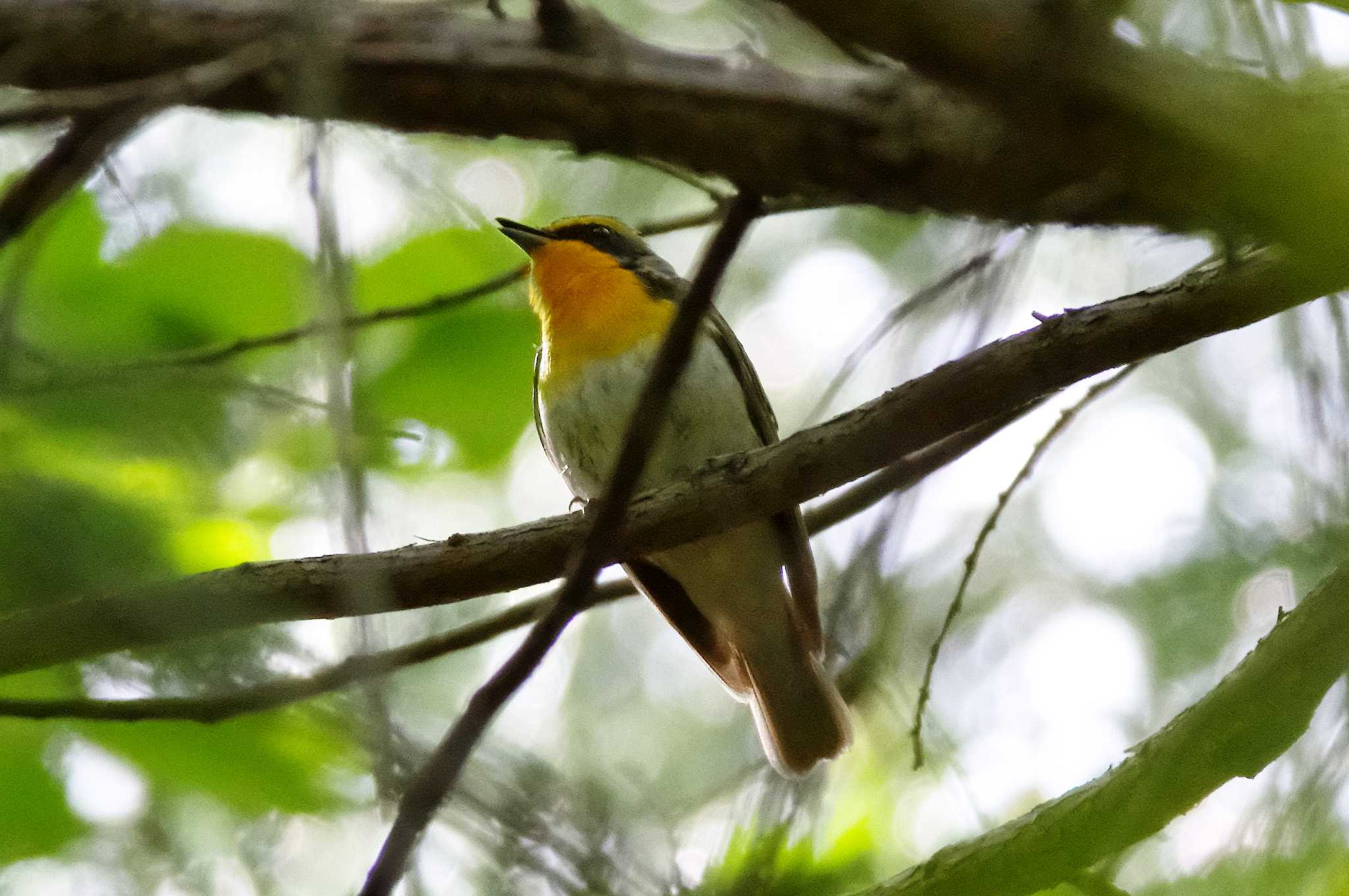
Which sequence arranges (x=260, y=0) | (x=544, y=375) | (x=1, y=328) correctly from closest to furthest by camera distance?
1. (x=1, y=328)
2. (x=260, y=0)
3. (x=544, y=375)

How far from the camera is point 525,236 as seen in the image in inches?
206

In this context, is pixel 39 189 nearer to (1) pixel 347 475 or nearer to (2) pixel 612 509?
(2) pixel 612 509

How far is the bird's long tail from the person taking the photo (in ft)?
15.3

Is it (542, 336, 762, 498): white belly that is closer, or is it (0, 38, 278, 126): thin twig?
(0, 38, 278, 126): thin twig

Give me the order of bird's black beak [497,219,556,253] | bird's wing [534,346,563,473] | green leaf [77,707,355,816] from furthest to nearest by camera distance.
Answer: bird's black beak [497,219,556,253], bird's wing [534,346,563,473], green leaf [77,707,355,816]

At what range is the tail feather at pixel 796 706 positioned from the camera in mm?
4672

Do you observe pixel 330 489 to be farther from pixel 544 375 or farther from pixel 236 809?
pixel 544 375

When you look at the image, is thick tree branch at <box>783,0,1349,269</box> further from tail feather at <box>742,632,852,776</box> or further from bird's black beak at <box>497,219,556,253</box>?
bird's black beak at <box>497,219,556,253</box>

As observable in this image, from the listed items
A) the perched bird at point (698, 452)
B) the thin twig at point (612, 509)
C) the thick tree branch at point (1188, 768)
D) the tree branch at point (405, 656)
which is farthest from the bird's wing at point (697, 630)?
the thin twig at point (612, 509)

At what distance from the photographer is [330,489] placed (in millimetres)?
2115

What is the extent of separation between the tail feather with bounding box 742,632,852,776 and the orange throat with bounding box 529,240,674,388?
1343 mm

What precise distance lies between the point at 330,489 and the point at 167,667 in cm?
101

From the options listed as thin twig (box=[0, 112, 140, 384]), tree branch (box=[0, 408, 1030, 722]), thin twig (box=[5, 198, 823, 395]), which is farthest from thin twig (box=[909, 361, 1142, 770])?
thin twig (box=[0, 112, 140, 384])

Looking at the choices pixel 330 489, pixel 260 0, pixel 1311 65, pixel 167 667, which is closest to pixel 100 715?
pixel 167 667
